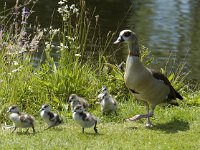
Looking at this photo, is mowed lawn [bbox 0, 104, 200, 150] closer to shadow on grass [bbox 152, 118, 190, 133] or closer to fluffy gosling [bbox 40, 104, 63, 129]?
shadow on grass [bbox 152, 118, 190, 133]

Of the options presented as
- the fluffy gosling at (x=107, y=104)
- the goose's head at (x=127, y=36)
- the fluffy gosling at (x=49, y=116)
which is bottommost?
the fluffy gosling at (x=107, y=104)

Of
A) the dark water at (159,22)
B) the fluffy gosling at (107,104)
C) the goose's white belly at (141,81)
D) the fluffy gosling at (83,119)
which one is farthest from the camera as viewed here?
the dark water at (159,22)

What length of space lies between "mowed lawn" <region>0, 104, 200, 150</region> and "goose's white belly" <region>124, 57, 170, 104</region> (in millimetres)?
558

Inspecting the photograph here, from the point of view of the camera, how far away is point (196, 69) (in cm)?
1917

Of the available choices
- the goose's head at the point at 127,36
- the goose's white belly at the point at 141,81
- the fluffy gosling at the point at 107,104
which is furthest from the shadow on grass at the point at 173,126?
the goose's head at the point at 127,36

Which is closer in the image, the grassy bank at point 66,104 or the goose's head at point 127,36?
the grassy bank at point 66,104

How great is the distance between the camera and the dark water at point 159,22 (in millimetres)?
20688

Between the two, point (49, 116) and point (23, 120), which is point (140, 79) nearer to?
point (49, 116)

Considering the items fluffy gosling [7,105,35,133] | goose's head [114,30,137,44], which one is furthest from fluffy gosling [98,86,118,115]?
fluffy gosling [7,105,35,133]

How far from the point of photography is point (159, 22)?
2647 centimetres

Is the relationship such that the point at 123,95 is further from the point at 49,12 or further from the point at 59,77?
the point at 49,12

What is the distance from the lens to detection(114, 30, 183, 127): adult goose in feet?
34.1

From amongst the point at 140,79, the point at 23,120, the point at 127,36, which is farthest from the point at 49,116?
the point at 127,36

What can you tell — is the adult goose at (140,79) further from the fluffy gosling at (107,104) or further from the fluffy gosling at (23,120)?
the fluffy gosling at (23,120)
